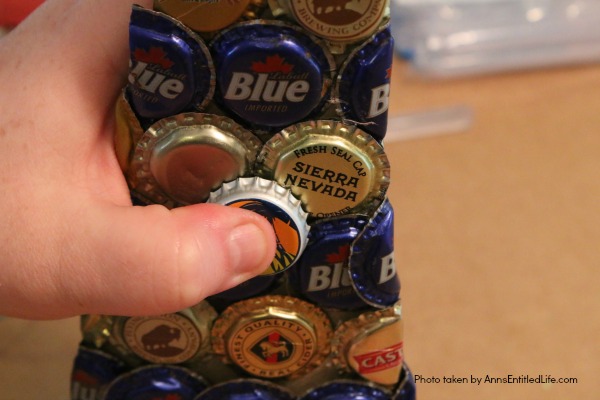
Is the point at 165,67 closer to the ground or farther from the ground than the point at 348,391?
farther from the ground

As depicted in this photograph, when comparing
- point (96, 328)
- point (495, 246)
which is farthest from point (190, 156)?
point (495, 246)

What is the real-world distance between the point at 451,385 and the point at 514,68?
16.3 inches

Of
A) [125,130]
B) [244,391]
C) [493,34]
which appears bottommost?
[244,391]

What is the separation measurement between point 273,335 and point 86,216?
13 centimetres

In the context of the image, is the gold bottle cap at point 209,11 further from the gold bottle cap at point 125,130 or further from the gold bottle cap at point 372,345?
the gold bottle cap at point 372,345

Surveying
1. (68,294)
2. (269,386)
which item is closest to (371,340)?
(269,386)

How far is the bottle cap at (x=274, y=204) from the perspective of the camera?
370 millimetres

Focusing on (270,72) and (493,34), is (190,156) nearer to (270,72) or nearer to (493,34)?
(270,72)

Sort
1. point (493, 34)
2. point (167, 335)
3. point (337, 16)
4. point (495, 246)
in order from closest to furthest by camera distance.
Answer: point (337, 16) < point (167, 335) < point (495, 246) < point (493, 34)

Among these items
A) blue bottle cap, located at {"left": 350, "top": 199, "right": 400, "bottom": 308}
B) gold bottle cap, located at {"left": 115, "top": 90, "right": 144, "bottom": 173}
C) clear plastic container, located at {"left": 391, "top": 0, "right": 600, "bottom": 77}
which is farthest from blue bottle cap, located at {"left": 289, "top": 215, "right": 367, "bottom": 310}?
clear plastic container, located at {"left": 391, "top": 0, "right": 600, "bottom": 77}

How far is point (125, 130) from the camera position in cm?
38

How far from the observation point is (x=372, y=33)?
34 centimetres

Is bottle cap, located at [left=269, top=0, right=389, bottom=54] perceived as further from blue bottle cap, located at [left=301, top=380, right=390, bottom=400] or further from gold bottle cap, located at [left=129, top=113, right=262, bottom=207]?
blue bottle cap, located at [left=301, top=380, right=390, bottom=400]

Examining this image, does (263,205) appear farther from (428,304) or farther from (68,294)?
(428,304)
